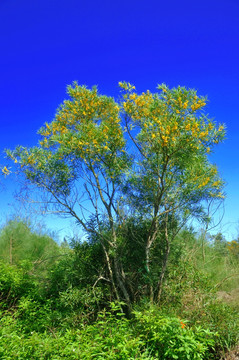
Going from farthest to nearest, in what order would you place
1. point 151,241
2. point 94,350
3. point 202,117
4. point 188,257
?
point 188,257 < point 151,241 < point 202,117 < point 94,350

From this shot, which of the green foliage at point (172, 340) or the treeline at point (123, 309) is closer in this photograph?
the green foliage at point (172, 340)

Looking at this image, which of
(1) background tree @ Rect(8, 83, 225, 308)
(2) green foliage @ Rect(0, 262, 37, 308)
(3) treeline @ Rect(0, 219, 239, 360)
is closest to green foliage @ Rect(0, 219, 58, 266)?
(3) treeline @ Rect(0, 219, 239, 360)

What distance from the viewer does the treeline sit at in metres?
3.29

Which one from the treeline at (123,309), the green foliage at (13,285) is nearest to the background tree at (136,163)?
the treeline at (123,309)

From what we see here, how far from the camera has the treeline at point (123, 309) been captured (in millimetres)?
3293

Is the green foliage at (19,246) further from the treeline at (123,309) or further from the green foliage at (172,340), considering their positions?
the green foliage at (172,340)

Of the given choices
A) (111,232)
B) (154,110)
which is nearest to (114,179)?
(111,232)

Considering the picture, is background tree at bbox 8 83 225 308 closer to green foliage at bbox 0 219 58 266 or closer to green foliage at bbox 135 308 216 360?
green foliage at bbox 135 308 216 360

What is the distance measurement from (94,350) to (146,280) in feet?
6.16

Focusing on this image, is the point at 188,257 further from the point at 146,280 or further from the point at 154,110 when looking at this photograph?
the point at 154,110

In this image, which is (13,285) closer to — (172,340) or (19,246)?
(19,246)

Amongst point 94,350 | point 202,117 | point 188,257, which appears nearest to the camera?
point 94,350

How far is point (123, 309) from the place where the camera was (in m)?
5.13

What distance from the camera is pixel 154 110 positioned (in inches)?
175
